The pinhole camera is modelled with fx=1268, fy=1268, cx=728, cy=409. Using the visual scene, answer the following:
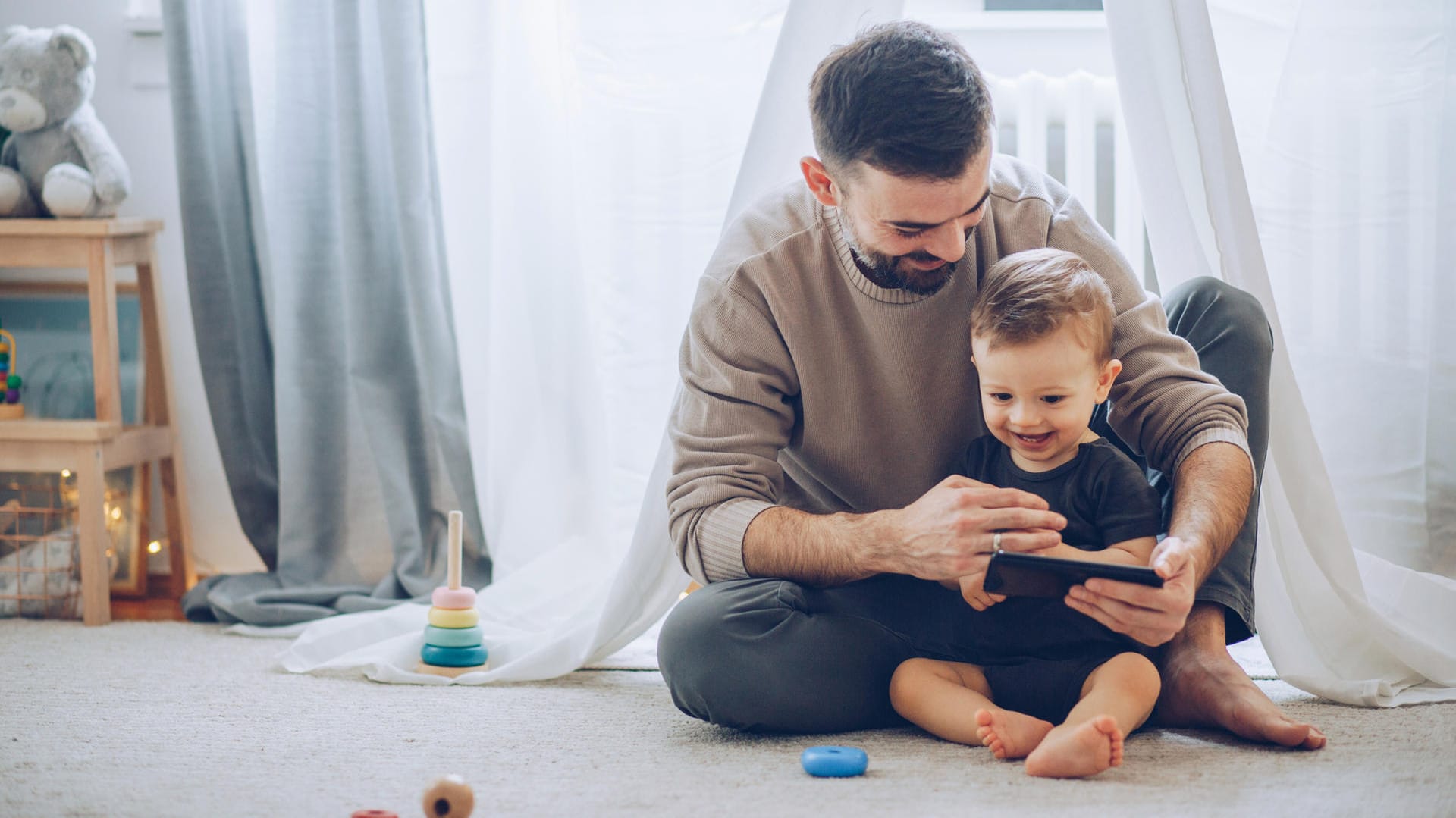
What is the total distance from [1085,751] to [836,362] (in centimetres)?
47

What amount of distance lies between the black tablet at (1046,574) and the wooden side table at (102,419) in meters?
1.42

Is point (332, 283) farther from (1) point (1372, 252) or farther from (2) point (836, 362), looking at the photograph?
(1) point (1372, 252)

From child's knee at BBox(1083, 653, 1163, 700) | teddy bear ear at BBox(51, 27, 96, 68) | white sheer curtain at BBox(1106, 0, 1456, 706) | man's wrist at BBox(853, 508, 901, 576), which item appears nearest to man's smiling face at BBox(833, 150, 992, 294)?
man's wrist at BBox(853, 508, 901, 576)

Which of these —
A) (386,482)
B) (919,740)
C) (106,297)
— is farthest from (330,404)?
(919,740)

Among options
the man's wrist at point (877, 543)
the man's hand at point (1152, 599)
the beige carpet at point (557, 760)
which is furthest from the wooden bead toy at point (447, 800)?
the man's hand at point (1152, 599)

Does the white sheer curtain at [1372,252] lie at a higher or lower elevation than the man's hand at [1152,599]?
higher

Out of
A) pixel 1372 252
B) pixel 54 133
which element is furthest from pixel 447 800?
pixel 54 133

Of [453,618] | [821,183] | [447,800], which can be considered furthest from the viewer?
[453,618]

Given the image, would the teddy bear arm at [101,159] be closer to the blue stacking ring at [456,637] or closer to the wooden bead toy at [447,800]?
the blue stacking ring at [456,637]

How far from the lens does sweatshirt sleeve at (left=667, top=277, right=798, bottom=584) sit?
1.24m

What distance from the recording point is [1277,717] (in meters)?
1.13

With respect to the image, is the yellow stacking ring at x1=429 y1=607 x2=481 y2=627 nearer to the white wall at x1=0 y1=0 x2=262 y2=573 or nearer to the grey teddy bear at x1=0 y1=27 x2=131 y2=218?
the white wall at x1=0 y1=0 x2=262 y2=573

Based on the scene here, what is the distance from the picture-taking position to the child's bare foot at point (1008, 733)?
3.61 feet

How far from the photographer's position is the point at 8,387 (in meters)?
2.02
